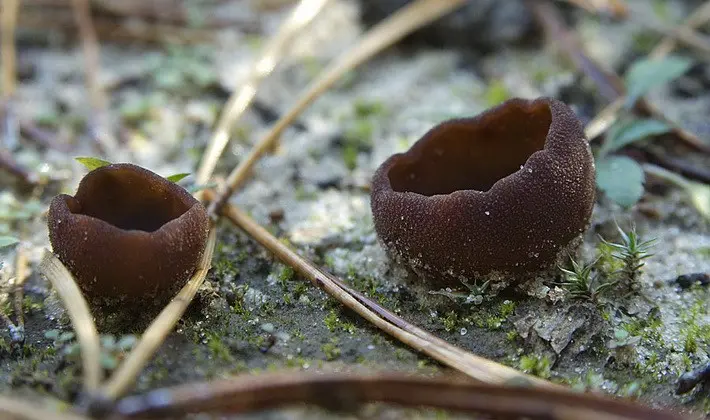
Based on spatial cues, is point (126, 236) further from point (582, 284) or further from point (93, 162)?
point (582, 284)

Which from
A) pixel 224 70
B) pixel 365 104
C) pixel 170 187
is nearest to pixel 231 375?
pixel 170 187

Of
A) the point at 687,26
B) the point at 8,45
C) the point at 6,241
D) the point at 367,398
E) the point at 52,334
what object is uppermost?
the point at 8,45

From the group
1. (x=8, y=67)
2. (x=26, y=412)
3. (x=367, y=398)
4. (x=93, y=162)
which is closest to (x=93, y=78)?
(x=8, y=67)

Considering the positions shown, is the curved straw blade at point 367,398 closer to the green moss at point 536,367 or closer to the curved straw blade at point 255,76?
the green moss at point 536,367

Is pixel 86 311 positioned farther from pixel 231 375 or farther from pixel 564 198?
pixel 564 198

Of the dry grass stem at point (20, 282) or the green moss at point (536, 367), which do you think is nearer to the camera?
the green moss at point (536, 367)

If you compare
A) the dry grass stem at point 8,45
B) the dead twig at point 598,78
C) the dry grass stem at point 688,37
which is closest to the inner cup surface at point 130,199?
the dry grass stem at point 8,45

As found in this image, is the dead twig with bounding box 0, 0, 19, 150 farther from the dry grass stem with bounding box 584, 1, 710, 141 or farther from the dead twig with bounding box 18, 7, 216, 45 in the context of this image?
the dry grass stem with bounding box 584, 1, 710, 141
